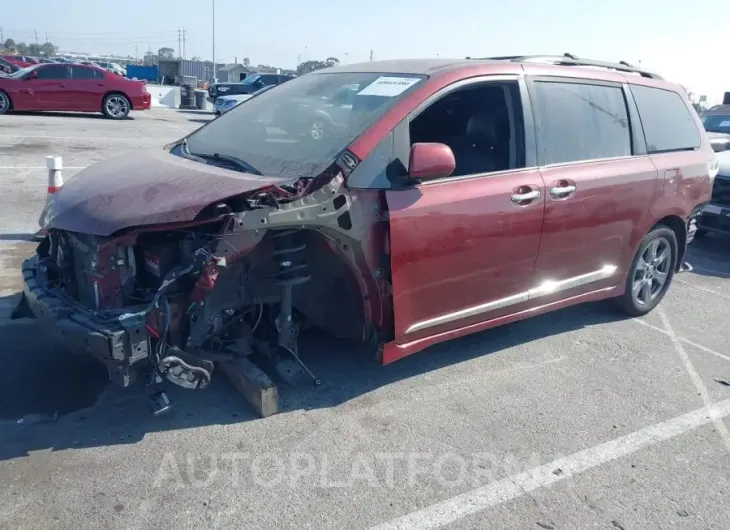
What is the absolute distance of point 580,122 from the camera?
476 centimetres

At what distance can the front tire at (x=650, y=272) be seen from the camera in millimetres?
5453

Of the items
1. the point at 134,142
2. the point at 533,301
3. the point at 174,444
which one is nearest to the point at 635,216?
the point at 533,301

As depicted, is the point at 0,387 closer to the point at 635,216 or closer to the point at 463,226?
the point at 463,226

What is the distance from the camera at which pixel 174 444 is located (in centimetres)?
341

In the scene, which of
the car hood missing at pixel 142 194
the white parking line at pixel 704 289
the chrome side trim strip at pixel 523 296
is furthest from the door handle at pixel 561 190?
the white parking line at pixel 704 289

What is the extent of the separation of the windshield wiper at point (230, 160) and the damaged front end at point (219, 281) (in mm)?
464

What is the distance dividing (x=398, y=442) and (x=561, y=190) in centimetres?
203

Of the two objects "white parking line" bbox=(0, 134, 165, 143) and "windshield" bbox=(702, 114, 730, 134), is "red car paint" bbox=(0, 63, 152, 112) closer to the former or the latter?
"white parking line" bbox=(0, 134, 165, 143)

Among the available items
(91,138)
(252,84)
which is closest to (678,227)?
(91,138)

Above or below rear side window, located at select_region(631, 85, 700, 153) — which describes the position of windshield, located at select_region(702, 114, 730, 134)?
below

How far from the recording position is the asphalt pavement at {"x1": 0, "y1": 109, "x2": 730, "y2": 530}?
2982 mm

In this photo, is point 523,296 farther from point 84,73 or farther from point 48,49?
point 48,49

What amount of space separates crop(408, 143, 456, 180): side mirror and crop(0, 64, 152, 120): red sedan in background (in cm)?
1879

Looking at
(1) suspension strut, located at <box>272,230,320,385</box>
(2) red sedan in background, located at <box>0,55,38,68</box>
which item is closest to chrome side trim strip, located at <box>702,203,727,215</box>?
(1) suspension strut, located at <box>272,230,320,385</box>
